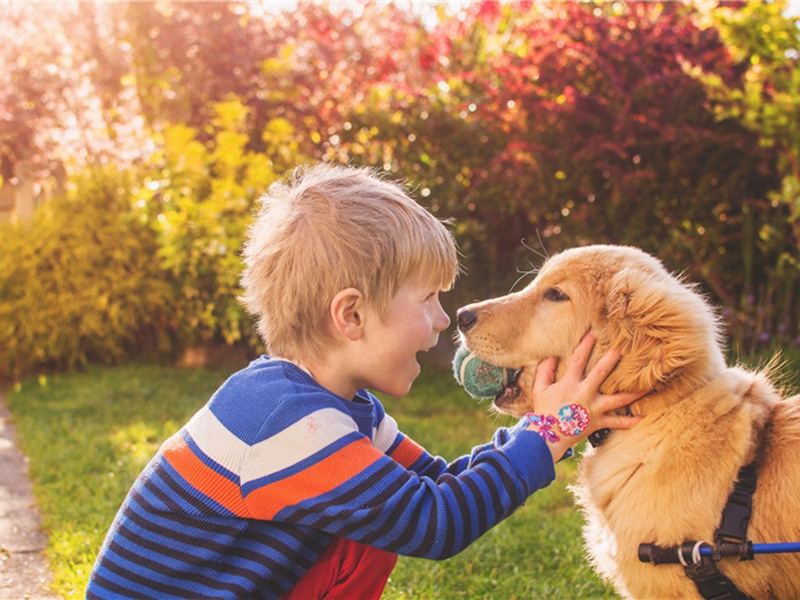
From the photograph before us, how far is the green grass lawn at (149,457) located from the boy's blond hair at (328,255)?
143cm

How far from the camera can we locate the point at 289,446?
204 centimetres

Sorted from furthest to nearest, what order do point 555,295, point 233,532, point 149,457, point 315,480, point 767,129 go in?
1. point 767,129
2. point 149,457
3. point 555,295
4. point 233,532
5. point 315,480

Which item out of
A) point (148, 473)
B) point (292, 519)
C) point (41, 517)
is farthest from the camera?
point (41, 517)

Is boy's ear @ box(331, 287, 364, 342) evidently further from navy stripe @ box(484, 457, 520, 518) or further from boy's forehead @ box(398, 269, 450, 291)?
navy stripe @ box(484, 457, 520, 518)

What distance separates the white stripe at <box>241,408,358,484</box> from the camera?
204cm

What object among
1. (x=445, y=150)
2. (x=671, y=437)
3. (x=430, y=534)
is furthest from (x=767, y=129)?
(x=430, y=534)

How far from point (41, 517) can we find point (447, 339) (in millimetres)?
4673

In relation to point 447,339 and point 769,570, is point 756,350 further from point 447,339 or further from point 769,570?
point 769,570

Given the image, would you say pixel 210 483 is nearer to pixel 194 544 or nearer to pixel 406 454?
pixel 194 544

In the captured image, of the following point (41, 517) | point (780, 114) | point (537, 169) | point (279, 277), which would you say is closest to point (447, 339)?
point (537, 169)

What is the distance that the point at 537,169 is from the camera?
23.1ft

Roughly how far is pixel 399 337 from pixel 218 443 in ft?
1.89

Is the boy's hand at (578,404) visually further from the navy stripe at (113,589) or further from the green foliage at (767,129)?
the green foliage at (767,129)

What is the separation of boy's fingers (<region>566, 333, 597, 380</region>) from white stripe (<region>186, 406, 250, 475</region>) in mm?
920
